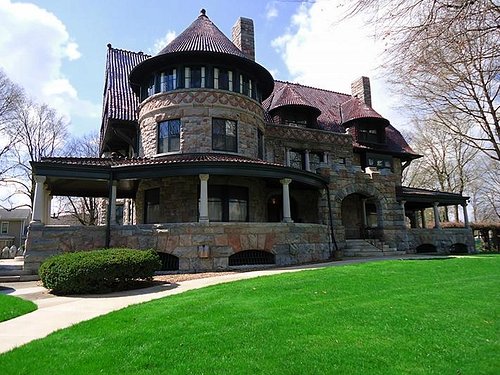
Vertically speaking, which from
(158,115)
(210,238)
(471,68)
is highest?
(158,115)

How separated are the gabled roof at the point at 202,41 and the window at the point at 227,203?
6.37m

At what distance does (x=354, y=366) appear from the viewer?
13.2 ft

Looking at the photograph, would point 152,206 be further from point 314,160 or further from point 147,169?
point 314,160

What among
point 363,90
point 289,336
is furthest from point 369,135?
point 289,336

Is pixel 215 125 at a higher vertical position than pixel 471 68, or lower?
higher

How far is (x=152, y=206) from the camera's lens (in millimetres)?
16969

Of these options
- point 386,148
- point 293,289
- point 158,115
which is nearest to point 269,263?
point 293,289

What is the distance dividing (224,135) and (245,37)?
8879 mm

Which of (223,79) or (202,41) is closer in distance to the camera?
(223,79)

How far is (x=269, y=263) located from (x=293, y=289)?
6.77 m

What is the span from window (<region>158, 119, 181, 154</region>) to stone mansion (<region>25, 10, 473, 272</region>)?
Result: 0.05 m

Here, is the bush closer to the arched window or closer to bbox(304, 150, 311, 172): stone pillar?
the arched window

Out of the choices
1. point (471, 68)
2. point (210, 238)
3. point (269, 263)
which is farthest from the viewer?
point (269, 263)

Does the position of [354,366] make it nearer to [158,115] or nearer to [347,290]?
[347,290]
